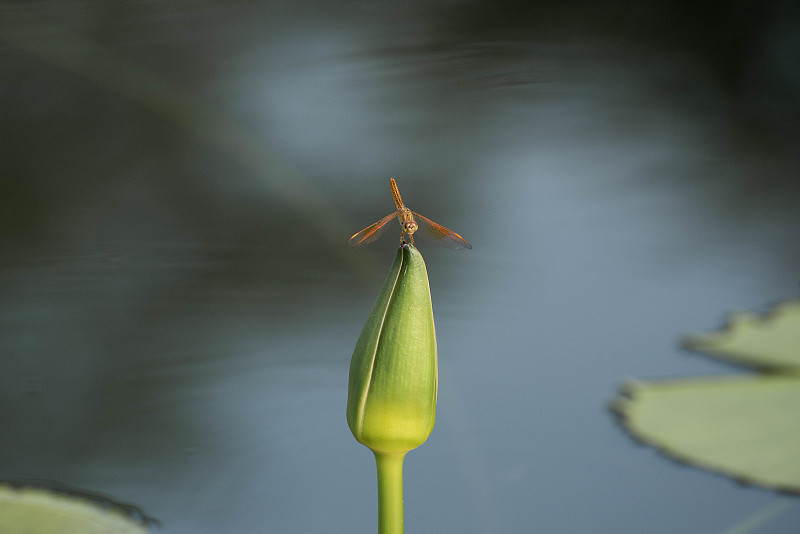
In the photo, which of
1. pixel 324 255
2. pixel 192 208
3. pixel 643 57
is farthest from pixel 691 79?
pixel 192 208

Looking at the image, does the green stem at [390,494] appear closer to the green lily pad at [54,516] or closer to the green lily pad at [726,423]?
the green lily pad at [54,516]

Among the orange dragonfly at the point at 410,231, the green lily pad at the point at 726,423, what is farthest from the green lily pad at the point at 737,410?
the orange dragonfly at the point at 410,231

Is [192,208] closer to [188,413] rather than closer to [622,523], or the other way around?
[188,413]

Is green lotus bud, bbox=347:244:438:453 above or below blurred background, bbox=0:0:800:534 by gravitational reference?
below

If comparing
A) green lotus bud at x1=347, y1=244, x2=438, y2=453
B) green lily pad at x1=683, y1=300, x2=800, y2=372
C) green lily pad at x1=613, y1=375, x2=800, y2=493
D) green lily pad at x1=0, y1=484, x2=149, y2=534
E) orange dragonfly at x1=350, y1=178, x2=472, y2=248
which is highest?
green lily pad at x1=683, y1=300, x2=800, y2=372

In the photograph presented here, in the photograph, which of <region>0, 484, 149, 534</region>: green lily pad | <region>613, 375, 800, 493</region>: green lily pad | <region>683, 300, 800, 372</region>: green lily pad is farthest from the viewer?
<region>683, 300, 800, 372</region>: green lily pad

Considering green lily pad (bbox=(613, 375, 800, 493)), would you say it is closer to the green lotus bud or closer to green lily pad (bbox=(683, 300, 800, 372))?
green lily pad (bbox=(683, 300, 800, 372))

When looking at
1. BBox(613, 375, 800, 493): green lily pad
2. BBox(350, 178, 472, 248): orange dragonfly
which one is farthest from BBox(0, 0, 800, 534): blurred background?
BBox(350, 178, 472, 248): orange dragonfly
